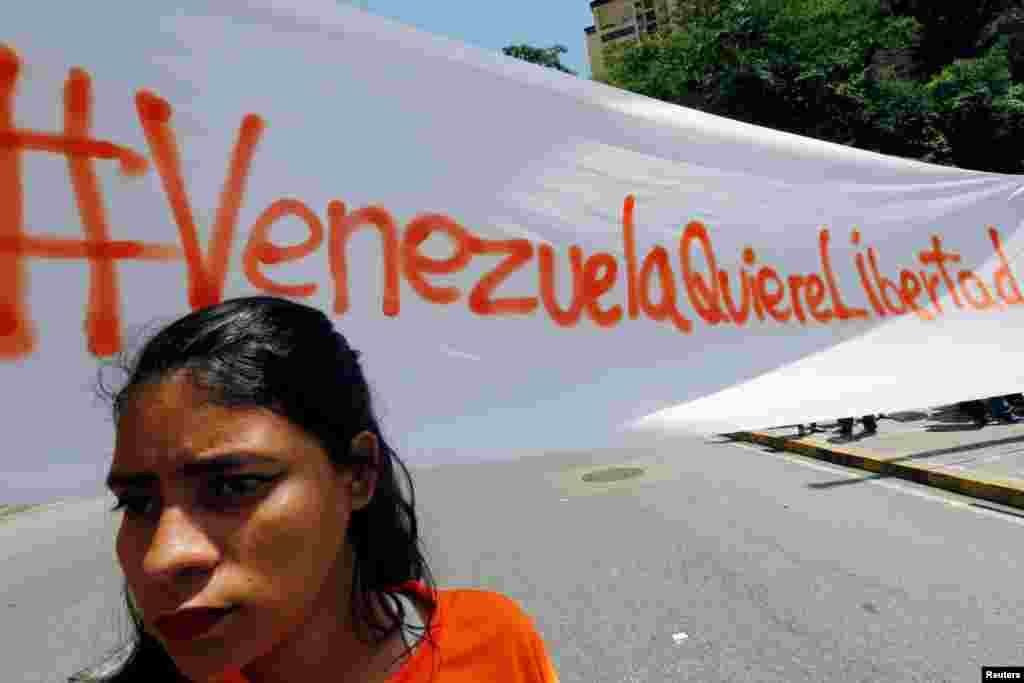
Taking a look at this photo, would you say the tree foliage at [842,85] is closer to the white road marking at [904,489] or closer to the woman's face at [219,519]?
the white road marking at [904,489]

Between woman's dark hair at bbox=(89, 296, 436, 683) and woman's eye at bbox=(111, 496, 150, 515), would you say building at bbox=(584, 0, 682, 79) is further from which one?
woman's eye at bbox=(111, 496, 150, 515)

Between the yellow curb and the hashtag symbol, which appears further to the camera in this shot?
the yellow curb

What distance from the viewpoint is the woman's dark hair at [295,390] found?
0.91m

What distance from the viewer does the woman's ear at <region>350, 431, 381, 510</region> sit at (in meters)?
1.02

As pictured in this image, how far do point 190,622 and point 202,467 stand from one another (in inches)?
6.4

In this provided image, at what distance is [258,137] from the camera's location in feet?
3.96

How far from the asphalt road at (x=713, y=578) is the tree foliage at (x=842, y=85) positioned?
1892 centimetres

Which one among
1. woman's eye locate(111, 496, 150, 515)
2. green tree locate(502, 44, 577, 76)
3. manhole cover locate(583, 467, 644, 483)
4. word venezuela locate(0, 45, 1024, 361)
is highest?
green tree locate(502, 44, 577, 76)

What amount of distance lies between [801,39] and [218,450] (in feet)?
88.8

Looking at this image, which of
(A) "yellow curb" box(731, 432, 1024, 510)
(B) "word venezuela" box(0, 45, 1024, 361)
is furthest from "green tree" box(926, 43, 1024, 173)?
(B) "word venezuela" box(0, 45, 1024, 361)

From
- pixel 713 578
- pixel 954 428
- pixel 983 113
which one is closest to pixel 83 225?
pixel 713 578

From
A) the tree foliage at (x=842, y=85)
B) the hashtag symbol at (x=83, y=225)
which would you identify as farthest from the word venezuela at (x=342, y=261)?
the tree foliage at (x=842, y=85)

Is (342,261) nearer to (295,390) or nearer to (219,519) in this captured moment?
(295,390)

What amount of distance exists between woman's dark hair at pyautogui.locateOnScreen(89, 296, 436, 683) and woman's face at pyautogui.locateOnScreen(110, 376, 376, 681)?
1.2 inches
